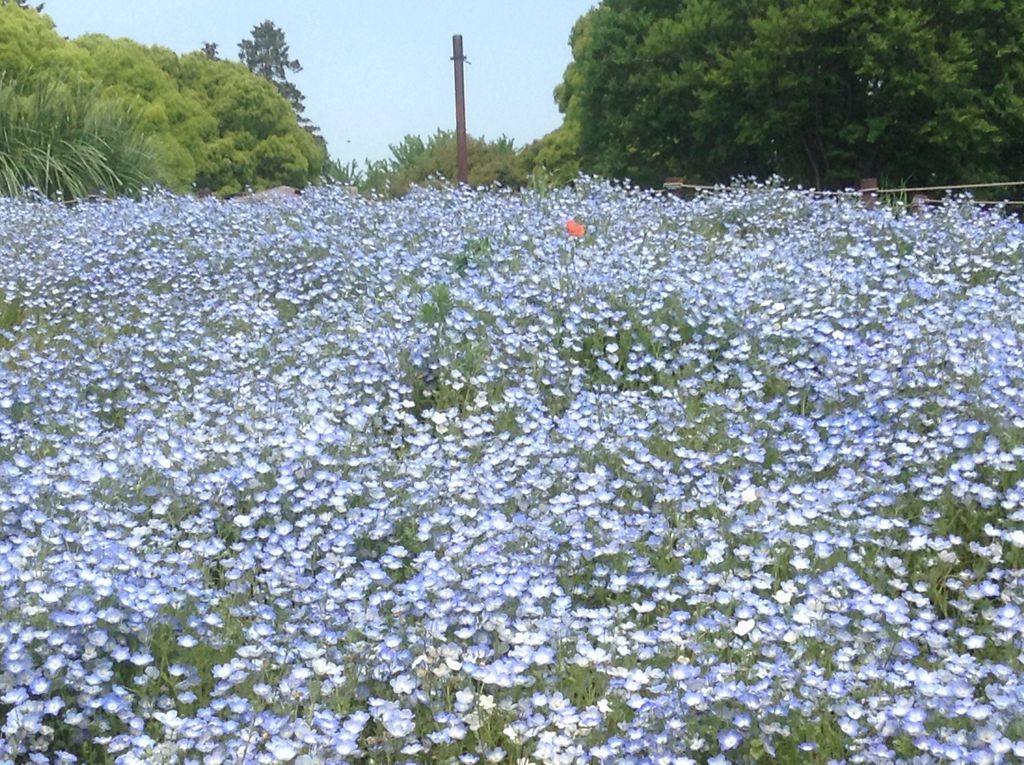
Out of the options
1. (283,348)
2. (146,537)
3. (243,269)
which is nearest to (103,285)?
(243,269)

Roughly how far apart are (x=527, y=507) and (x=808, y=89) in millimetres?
13971

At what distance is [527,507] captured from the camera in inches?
144

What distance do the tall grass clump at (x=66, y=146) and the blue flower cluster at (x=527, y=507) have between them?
4673 millimetres

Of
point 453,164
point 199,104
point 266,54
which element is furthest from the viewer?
point 266,54

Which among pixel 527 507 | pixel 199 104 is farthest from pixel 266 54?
pixel 527 507

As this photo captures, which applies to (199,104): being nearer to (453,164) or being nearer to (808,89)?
(453,164)

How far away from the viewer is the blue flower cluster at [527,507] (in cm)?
260

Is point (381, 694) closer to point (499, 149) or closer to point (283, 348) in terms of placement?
point (283, 348)

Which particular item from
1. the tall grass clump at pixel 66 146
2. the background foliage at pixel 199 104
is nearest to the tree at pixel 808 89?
the tall grass clump at pixel 66 146

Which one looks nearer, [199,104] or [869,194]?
[869,194]

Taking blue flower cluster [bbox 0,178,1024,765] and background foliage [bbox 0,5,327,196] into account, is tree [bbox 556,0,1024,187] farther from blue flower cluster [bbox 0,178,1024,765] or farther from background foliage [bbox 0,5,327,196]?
background foliage [bbox 0,5,327,196]

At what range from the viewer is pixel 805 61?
16.2 metres

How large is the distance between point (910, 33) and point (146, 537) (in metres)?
13.9

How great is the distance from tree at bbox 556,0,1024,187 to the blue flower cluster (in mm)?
9712
